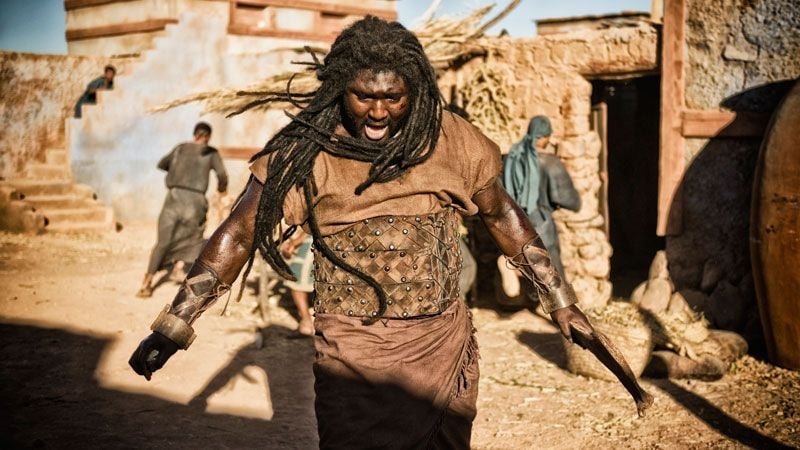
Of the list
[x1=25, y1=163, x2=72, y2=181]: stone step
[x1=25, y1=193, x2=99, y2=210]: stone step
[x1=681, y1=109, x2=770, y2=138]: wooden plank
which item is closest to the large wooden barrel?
[x1=681, y1=109, x2=770, y2=138]: wooden plank

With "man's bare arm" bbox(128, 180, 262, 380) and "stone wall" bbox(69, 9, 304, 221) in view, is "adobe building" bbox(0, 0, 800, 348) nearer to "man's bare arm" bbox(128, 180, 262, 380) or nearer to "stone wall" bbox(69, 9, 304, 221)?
"stone wall" bbox(69, 9, 304, 221)

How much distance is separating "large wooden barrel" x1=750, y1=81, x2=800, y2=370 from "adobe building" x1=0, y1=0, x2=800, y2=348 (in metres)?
0.76

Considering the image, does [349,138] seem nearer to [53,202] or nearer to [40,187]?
[53,202]

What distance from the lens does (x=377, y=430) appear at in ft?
8.20

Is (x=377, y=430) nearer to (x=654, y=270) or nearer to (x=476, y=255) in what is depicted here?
(x=654, y=270)

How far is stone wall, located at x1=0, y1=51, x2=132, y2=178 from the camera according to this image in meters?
13.6

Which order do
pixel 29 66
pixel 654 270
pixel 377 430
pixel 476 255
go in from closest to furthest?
pixel 377 430 → pixel 654 270 → pixel 476 255 → pixel 29 66

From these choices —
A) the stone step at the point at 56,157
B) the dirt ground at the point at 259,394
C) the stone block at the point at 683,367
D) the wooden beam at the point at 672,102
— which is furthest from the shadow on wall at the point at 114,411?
the stone step at the point at 56,157

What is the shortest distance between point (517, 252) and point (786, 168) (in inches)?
130

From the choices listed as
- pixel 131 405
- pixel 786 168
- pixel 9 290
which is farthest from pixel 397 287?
pixel 9 290

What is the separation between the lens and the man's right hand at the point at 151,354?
2.49 m

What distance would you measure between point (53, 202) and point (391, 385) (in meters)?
11.6

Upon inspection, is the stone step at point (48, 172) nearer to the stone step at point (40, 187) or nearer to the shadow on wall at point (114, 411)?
the stone step at point (40, 187)

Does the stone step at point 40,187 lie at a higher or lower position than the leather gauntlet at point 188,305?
lower
